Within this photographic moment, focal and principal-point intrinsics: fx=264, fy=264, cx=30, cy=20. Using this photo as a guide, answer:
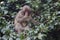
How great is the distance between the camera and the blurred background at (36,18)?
4.59 meters

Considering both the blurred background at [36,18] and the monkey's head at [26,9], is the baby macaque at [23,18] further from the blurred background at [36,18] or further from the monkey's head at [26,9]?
the blurred background at [36,18]

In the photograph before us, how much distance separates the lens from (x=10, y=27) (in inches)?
198

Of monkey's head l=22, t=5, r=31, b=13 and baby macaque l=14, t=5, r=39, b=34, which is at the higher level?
monkey's head l=22, t=5, r=31, b=13

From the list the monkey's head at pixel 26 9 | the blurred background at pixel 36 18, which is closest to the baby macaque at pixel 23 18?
the monkey's head at pixel 26 9

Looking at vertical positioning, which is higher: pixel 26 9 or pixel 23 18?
pixel 26 9

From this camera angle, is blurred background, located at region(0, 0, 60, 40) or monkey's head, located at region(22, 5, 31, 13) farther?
monkey's head, located at region(22, 5, 31, 13)

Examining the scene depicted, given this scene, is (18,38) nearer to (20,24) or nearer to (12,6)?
(20,24)

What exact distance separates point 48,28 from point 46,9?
76cm

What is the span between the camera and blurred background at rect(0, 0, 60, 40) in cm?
459

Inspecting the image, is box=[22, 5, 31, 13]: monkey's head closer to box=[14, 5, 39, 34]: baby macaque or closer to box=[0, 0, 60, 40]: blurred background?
box=[14, 5, 39, 34]: baby macaque

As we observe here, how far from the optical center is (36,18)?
536cm

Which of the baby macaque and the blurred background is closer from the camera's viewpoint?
the blurred background

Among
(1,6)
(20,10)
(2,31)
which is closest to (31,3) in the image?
(20,10)

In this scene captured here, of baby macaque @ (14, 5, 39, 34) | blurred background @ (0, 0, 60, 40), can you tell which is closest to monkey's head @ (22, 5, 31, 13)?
baby macaque @ (14, 5, 39, 34)
